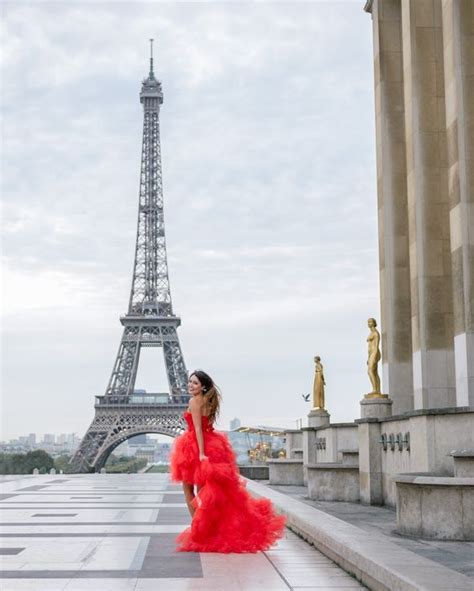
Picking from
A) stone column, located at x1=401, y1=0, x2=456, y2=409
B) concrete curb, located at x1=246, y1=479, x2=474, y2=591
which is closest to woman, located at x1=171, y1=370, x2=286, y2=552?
concrete curb, located at x1=246, y1=479, x2=474, y2=591

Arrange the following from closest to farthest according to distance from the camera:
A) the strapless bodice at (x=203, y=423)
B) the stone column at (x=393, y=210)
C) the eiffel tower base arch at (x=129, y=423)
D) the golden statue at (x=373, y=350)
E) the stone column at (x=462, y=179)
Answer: the strapless bodice at (x=203, y=423) → the stone column at (x=462, y=179) → the golden statue at (x=373, y=350) → the stone column at (x=393, y=210) → the eiffel tower base arch at (x=129, y=423)

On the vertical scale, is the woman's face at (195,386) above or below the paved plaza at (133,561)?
above

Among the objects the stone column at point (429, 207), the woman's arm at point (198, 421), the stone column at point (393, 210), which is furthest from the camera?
the stone column at point (393, 210)

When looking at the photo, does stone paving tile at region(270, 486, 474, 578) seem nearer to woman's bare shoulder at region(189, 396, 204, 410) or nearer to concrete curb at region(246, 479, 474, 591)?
concrete curb at region(246, 479, 474, 591)

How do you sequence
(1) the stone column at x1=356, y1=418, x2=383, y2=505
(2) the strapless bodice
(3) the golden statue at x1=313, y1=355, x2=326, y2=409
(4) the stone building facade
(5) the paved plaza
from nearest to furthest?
(5) the paved plaza → (2) the strapless bodice → (4) the stone building facade → (1) the stone column at x1=356, y1=418, x2=383, y2=505 → (3) the golden statue at x1=313, y1=355, x2=326, y2=409

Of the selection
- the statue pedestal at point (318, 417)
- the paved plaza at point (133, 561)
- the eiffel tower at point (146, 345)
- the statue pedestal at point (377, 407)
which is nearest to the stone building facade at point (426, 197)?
the statue pedestal at point (377, 407)

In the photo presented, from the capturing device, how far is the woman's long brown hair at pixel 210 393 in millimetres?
11055

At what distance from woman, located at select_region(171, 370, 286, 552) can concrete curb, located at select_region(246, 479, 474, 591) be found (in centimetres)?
80

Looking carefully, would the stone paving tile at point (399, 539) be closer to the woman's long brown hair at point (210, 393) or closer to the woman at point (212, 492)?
the woman at point (212, 492)

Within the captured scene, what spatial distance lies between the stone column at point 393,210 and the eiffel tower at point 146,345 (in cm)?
5860

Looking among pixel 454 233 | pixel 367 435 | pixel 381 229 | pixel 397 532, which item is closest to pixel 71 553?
pixel 397 532

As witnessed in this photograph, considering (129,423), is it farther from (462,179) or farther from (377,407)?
(462,179)

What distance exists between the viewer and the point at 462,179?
62.9 feet

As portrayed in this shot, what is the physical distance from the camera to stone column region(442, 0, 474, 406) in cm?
1881
